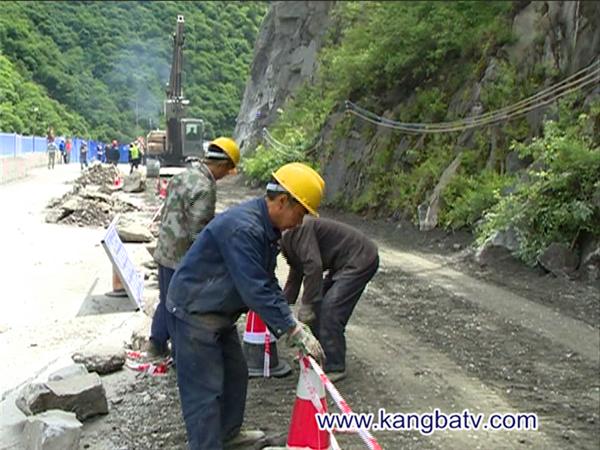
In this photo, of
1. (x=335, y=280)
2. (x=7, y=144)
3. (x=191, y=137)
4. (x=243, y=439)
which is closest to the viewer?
(x=243, y=439)

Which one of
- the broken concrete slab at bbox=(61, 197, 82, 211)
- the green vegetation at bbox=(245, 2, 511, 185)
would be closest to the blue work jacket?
the broken concrete slab at bbox=(61, 197, 82, 211)

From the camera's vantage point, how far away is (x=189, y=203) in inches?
226

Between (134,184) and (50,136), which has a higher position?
(50,136)

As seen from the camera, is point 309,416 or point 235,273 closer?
point 235,273

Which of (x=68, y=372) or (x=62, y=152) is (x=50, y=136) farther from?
(x=68, y=372)

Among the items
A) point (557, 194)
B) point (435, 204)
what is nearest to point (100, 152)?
point (435, 204)

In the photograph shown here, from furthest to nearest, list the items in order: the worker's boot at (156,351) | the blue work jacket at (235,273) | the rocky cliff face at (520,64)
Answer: the rocky cliff face at (520,64), the worker's boot at (156,351), the blue work jacket at (235,273)

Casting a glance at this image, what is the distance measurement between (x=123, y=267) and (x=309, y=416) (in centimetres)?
449

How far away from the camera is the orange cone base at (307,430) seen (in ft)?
13.0

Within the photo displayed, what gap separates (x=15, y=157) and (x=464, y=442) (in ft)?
74.9

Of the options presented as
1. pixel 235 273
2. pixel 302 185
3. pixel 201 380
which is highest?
pixel 302 185

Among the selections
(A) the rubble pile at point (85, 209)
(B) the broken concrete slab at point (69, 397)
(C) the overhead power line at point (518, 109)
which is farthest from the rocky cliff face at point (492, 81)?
(B) the broken concrete slab at point (69, 397)

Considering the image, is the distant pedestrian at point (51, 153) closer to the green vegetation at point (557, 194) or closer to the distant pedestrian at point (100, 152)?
the distant pedestrian at point (100, 152)

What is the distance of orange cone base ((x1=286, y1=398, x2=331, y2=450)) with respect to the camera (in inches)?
156
